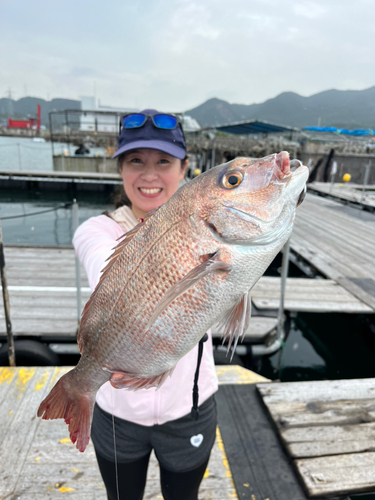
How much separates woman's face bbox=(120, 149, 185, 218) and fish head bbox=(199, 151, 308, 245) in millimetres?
795

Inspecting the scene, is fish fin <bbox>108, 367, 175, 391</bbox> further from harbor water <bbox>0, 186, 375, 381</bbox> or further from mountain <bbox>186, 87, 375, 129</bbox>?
mountain <bbox>186, 87, 375, 129</bbox>

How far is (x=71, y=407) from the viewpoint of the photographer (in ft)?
4.50

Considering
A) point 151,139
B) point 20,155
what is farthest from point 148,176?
point 20,155

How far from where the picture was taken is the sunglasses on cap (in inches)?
74.4

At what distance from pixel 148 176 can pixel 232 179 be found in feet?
2.76

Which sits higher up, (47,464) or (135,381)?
(135,381)

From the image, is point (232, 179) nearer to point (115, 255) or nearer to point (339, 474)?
point (115, 255)

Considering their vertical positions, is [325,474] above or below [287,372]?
above

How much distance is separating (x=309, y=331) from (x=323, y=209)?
8.52 metres

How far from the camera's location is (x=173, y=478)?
1727 mm

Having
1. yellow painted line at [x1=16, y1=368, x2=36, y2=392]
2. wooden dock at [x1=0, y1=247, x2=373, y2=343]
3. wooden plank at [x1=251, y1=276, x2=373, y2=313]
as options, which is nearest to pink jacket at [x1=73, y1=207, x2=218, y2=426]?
yellow painted line at [x1=16, y1=368, x2=36, y2=392]

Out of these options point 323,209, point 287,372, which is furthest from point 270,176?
point 323,209

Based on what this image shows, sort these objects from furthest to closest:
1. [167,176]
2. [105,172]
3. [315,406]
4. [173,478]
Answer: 1. [105,172]
2. [315,406]
3. [167,176]
4. [173,478]

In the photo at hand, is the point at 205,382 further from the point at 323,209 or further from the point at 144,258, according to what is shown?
the point at 323,209
